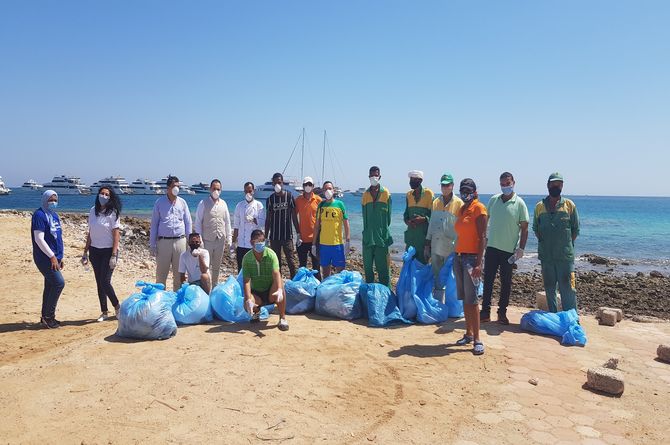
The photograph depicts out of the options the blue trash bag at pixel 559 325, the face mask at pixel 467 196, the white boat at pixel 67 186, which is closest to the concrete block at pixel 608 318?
the blue trash bag at pixel 559 325

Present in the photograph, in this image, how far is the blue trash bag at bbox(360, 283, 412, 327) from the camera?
5984 millimetres

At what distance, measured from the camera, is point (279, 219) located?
23.7 ft

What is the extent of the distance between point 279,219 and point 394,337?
2.72 meters

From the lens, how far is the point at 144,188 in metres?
90.4

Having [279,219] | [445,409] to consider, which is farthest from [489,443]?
[279,219]

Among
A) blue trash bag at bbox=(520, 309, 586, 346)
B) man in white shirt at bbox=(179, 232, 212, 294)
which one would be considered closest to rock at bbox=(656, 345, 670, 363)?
blue trash bag at bbox=(520, 309, 586, 346)

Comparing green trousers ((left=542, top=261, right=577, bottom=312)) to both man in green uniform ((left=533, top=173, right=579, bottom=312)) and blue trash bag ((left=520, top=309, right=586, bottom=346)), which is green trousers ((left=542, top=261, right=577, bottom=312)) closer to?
man in green uniform ((left=533, top=173, right=579, bottom=312))

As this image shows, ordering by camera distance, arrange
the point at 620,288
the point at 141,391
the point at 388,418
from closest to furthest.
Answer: the point at 388,418 < the point at 141,391 < the point at 620,288

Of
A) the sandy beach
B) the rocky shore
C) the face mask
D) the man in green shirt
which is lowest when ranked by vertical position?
the rocky shore

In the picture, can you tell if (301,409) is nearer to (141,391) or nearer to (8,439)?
(141,391)

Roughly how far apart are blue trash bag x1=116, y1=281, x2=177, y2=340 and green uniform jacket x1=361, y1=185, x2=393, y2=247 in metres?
2.89

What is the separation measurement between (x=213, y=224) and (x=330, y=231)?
177 centimetres

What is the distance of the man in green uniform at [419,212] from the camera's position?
21.0 ft

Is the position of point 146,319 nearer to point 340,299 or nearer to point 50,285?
point 50,285
